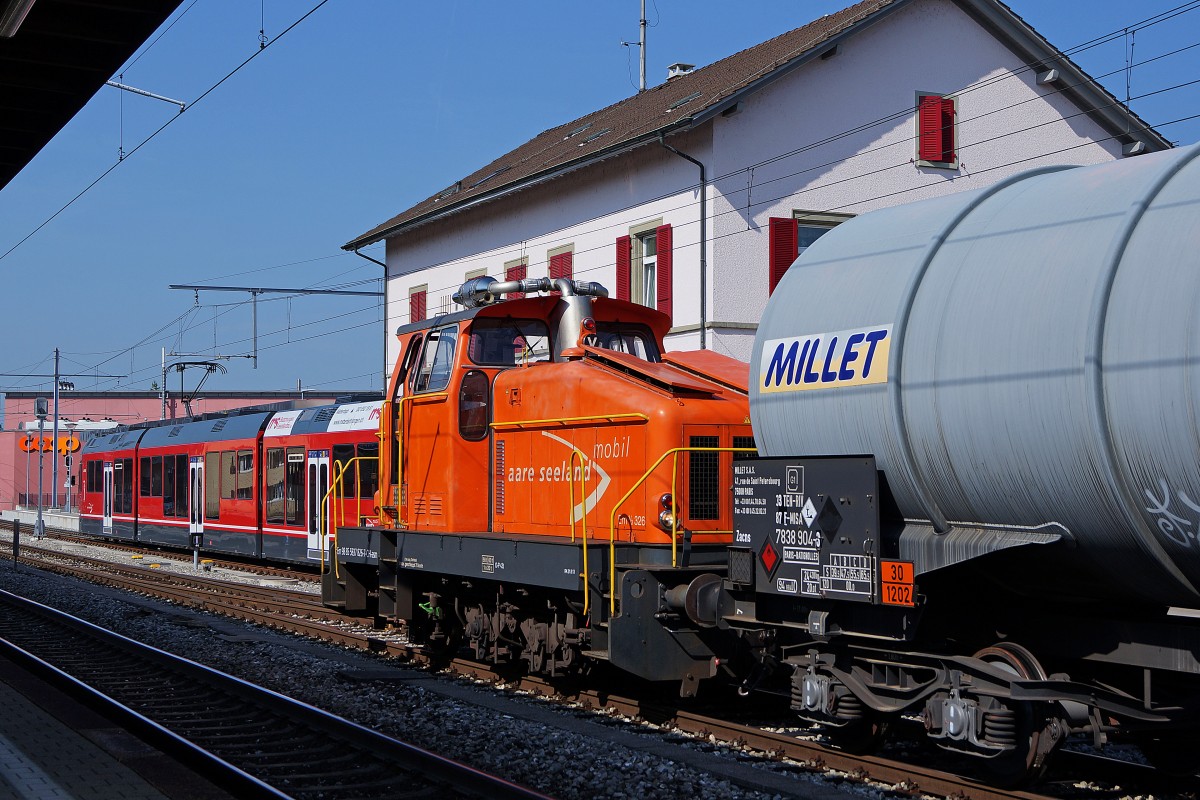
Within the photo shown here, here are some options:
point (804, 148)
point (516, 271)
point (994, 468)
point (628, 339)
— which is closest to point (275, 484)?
point (516, 271)

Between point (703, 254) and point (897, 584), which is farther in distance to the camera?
point (703, 254)

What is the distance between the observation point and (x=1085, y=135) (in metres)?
25.1

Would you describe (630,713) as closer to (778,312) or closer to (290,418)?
(778,312)

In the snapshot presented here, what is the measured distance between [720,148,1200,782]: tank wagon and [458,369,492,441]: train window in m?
3.84

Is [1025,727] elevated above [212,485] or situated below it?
below

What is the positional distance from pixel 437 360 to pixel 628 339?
1.87 meters

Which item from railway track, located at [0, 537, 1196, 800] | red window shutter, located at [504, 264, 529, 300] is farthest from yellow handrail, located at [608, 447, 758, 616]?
red window shutter, located at [504, 264, 529, 300]

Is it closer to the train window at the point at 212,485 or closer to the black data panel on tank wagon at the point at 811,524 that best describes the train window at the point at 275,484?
the train window at the point at 212,485

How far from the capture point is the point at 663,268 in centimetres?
2369

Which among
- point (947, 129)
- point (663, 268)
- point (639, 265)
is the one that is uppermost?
point (947, 129)

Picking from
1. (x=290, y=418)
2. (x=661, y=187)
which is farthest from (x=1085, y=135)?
(x=290, y=418)

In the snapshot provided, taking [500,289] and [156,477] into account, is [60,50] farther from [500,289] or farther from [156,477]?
[156,477]

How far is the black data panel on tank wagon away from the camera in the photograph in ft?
23.3

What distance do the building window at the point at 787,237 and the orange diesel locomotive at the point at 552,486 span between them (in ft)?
37.7
